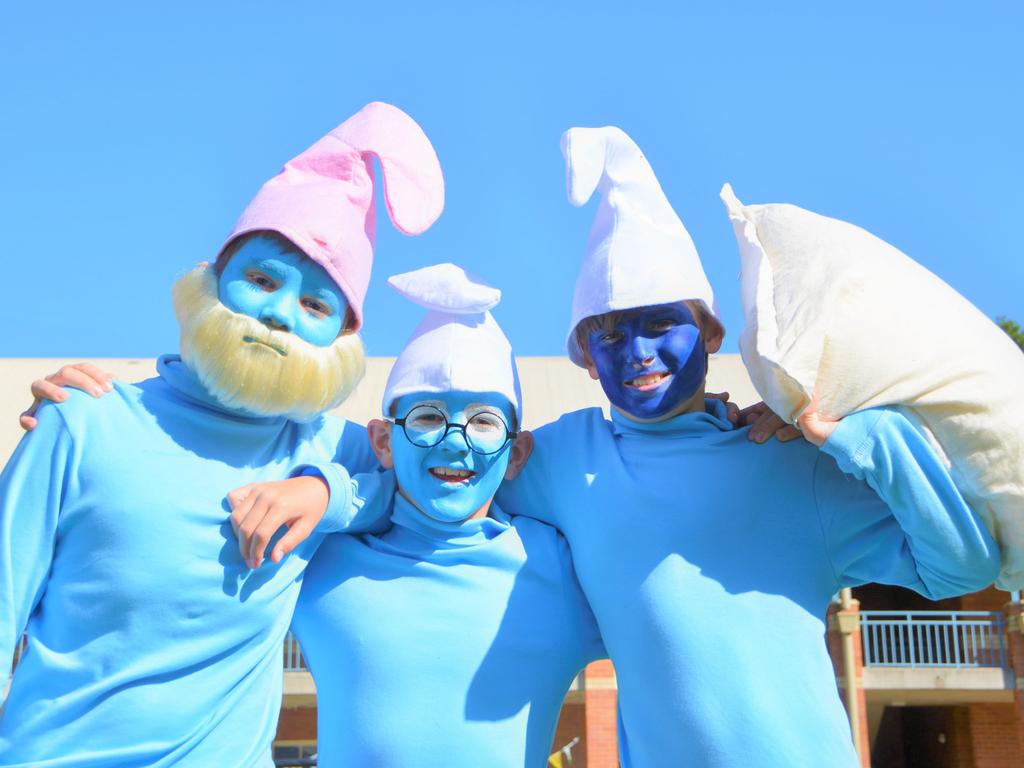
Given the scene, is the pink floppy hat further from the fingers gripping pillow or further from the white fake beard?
the fingers gripping pillow

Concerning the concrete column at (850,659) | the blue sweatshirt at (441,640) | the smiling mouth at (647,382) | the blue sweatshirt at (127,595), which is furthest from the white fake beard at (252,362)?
the concrete column at (850,659)

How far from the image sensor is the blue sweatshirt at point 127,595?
3.46 m

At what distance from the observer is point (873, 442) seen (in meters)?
3.44

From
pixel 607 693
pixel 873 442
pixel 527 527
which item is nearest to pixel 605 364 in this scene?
pixel 527 527

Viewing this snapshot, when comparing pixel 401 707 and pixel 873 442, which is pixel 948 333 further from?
pixel 401 707

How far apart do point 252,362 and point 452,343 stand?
2.21ft

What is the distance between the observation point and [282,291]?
3764mm

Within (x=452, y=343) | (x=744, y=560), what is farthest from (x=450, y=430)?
(x=744, y=560)

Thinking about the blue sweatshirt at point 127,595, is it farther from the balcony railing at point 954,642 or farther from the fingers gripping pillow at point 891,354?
the balcony railing at point 954,642

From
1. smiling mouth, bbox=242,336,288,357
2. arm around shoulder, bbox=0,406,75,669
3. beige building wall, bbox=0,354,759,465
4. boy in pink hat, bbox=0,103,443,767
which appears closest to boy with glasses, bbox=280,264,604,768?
boy in pink hat, bbox=0,103,443,767

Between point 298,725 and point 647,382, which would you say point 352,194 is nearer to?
point 647,382

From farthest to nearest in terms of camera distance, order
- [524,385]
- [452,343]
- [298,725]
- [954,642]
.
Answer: [524,385] < [298,725] < [954,642] < [452,343]

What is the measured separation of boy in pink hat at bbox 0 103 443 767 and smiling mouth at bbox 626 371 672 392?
85 centimetres

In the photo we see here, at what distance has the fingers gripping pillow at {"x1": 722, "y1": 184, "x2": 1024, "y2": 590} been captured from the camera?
3.42 meters
